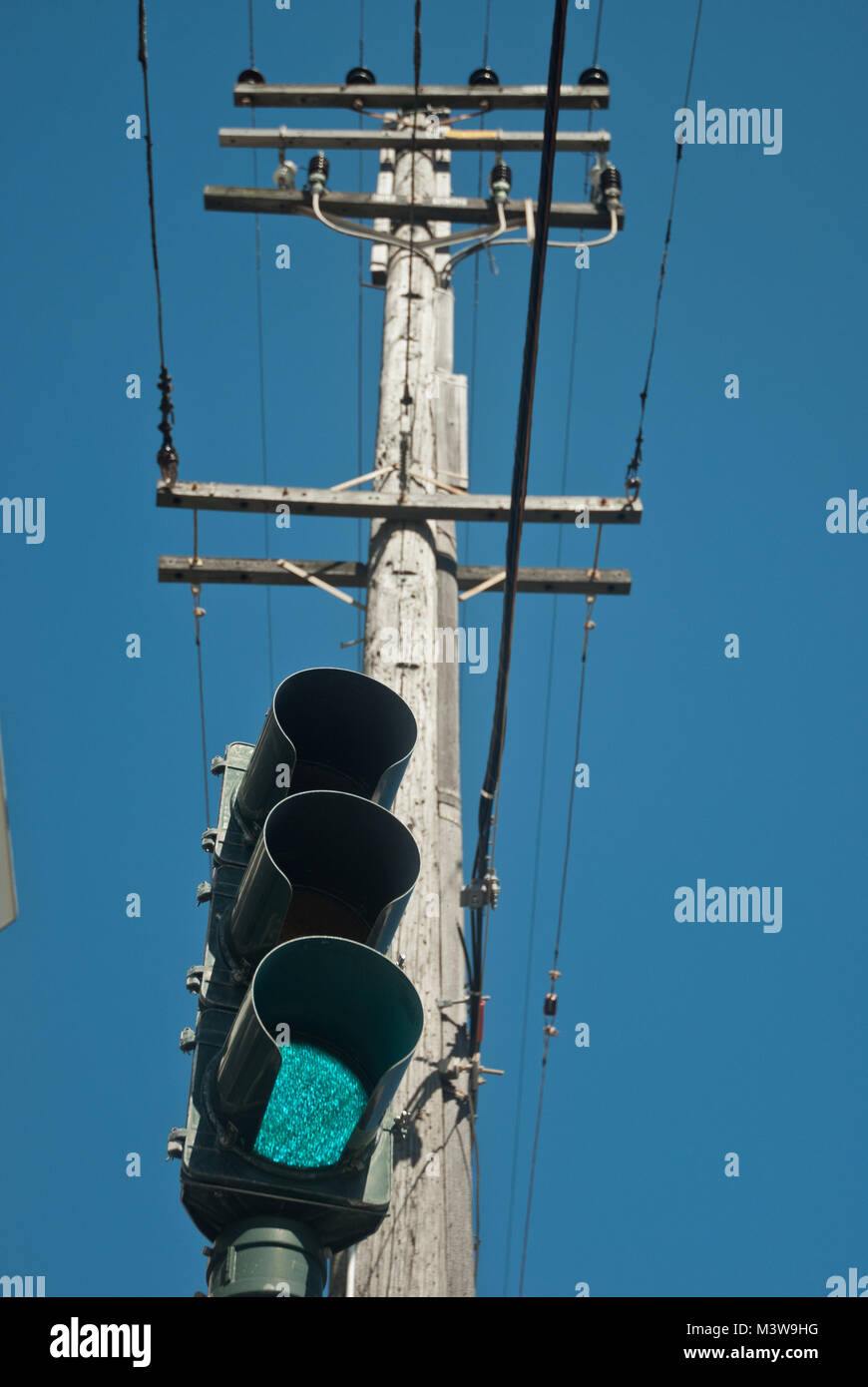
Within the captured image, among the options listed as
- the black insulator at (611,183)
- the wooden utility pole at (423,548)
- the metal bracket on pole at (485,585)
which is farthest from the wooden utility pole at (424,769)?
the black insulator at (611,183)

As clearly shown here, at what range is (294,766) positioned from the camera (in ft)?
12.3

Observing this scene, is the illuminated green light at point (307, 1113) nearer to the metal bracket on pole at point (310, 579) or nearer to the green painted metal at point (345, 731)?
the green painted metal at point (345, 731)

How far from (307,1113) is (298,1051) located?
14 cm

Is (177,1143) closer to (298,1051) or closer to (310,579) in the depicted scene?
(298,1051)

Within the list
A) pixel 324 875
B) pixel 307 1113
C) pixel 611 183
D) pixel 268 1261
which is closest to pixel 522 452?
pixel 324 875

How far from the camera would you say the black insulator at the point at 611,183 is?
807cm

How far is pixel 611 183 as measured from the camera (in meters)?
8.09

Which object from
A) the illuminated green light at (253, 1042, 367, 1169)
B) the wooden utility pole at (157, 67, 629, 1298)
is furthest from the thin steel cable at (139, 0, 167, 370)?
the illuminated green light at (253, 1042, 367, 1169)

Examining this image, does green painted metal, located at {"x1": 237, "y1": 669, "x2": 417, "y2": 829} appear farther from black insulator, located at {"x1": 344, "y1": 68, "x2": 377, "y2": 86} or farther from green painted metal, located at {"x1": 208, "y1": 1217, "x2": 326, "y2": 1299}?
black insulator, located at {"x1": 344, "y1": 68, "x2": 377, "y2": 86}

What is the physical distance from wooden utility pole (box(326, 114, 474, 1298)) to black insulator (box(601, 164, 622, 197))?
102cm

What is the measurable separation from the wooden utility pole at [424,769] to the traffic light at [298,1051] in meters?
1.21

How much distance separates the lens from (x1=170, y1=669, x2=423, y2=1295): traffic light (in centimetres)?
299
